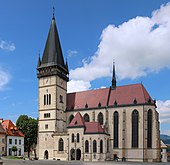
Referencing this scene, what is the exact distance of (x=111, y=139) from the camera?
205 ft

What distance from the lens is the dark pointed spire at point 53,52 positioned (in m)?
68.5

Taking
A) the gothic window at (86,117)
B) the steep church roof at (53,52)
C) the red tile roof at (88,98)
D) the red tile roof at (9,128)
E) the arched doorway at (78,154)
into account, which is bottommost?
the arched doorway at (78,154)

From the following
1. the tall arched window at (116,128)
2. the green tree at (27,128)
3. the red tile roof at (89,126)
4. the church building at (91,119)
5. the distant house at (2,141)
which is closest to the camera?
the red tile roof at (89,126)

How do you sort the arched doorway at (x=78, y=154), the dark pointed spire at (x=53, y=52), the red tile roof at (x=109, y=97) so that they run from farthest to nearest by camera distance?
the dark pointed spire at (x=53, y=52) < the red tile roof at (x=109, y=97) < the arched doorway at (x=78, y=154)

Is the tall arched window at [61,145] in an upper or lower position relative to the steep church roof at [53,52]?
lower

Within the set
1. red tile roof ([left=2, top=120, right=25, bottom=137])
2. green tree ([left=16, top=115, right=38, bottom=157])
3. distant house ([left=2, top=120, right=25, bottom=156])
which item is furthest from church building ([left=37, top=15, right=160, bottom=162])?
green tree ([left=16, top=115, right=38, bottom=157])

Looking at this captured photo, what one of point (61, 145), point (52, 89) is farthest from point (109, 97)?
point (61, 145)

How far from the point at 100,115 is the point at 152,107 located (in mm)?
12878

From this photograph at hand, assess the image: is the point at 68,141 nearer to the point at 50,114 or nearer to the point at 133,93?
the point at 50,114

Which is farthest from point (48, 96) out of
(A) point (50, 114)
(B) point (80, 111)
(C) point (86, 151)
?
(C) point (86, 151)

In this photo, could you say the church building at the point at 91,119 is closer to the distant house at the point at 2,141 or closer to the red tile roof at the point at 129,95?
the red tile roof at the point at 129,95

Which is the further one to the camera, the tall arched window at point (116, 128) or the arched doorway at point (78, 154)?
the tall arched window at point (116, 128)

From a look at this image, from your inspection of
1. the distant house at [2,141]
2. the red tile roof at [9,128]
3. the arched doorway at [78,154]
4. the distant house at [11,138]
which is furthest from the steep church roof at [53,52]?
the arched doorway at [78,154]

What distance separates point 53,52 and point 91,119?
20.0 m
